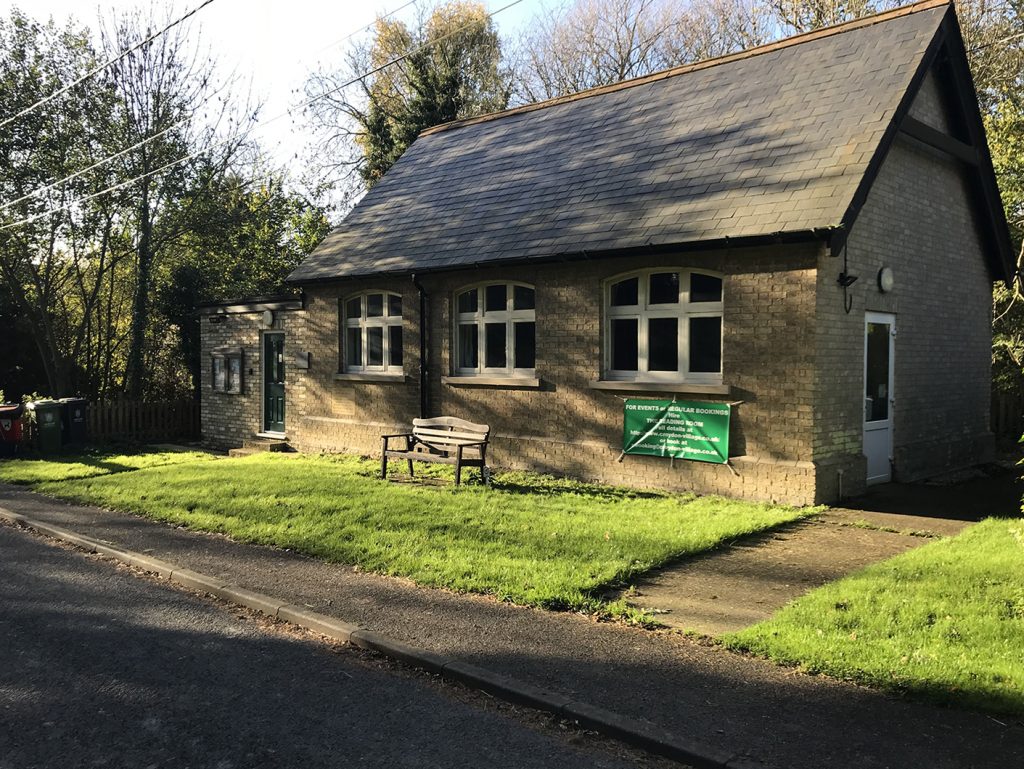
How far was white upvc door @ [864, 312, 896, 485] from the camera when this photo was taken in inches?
440

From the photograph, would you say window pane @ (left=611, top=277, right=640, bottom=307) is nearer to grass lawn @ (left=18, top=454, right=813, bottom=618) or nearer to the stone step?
grass lawn @ (left=18, top=454, right=813, bottom=618)

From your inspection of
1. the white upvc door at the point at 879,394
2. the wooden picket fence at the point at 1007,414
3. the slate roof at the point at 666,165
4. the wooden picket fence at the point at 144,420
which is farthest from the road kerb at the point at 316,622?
the wooden picket fence at the point at 1007,414

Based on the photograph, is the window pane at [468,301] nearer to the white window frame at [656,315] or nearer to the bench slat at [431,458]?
the bench slat at [431,458]

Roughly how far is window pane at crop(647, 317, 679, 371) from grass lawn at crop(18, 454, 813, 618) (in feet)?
6.33

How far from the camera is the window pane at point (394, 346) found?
15.2 meters

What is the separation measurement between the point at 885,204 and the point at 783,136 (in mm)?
1762

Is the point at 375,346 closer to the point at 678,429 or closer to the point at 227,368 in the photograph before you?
the point at 227,368

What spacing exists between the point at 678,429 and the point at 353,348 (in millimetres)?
7746

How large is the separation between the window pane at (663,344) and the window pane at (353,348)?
22.4 feet

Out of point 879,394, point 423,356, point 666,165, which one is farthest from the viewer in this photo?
point 423,356

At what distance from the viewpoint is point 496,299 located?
1346 cm

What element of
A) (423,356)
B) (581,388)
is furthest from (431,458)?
(581,388)

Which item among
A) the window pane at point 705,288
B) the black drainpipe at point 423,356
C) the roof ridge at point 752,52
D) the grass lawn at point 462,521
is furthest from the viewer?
the black drainpipe at point 423,356

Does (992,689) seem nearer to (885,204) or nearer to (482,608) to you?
(482,608)
